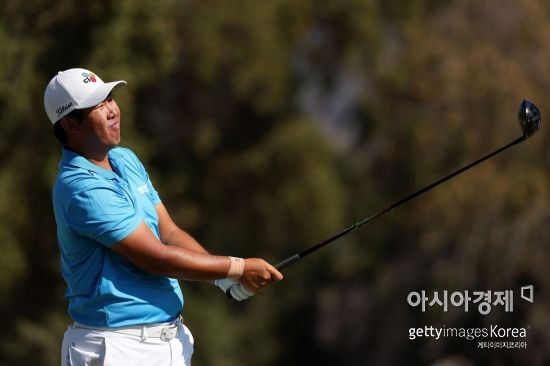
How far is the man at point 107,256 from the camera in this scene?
383 centimetres

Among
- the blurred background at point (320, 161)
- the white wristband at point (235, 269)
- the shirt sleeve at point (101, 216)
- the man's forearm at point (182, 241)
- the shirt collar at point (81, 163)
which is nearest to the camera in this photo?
the shirt sleeve at point (101, 216)

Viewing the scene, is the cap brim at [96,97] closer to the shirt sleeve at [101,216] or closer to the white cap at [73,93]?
the white cap at [73,93]

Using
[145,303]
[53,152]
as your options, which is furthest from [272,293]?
[145,303]

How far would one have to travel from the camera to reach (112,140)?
3.99 m

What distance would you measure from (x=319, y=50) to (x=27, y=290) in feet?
18.3

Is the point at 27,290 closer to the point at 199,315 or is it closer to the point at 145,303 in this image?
the point at 199,315

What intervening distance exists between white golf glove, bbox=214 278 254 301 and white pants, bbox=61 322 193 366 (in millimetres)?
312

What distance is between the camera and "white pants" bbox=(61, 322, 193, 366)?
12.9ft

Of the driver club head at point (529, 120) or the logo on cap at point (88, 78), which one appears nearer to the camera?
the logo on cap at point (88, 78)

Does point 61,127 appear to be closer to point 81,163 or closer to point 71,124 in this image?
point 71,124

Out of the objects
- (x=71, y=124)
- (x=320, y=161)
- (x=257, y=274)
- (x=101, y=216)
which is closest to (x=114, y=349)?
(x=101, y=216)

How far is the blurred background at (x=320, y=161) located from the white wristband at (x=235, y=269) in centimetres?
722

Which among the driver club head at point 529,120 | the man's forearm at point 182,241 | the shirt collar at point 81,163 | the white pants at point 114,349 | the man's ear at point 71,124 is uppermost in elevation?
the driver club head at point 529,120

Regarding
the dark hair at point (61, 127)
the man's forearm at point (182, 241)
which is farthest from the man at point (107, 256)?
the man's forearm at point (182, 241)
